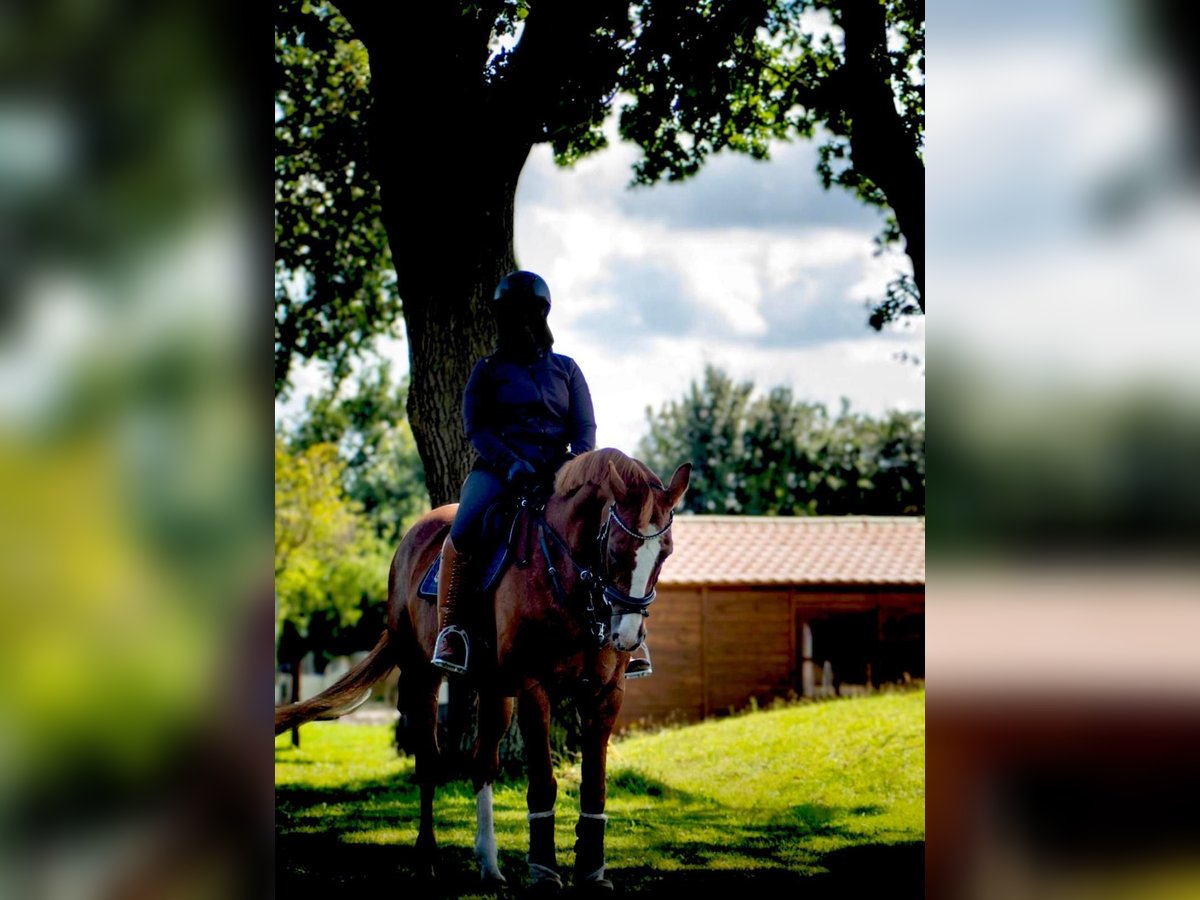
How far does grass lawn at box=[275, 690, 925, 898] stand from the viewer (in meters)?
7.07

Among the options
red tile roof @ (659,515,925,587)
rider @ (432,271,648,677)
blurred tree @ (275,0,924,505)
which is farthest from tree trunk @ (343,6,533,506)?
red tile roof @ (659,515,925,587)

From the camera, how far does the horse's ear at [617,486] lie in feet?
A: 17.6

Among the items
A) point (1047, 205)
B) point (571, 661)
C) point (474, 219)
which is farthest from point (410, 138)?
point (1047, 205)

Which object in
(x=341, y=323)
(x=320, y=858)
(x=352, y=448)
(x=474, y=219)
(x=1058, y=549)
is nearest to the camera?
(x=1058, y=549)

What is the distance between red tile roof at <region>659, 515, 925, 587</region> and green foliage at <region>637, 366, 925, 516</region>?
2034 centimetres

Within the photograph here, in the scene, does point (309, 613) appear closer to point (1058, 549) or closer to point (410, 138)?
point (410, 138)

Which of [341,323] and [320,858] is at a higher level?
[341,323]

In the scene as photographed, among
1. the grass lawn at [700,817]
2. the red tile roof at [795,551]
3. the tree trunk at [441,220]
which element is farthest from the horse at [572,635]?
the red tile roof at [795,551]

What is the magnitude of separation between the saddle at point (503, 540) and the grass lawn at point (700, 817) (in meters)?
1.86

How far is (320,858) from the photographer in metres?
7.55

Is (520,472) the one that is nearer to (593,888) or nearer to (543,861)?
(543,861)

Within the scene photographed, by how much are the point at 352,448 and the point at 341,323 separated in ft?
162

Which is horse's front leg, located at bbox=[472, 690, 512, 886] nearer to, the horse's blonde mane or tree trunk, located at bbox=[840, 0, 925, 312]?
the horse's blonde mane

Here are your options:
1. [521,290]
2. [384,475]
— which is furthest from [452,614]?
[384,475]
